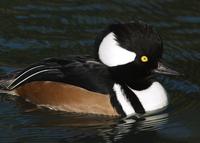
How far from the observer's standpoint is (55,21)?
45.6 ft

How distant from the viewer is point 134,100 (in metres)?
11.3

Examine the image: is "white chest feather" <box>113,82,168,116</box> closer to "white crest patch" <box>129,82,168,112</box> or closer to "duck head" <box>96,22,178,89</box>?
"white crest patch" <box>129,82,168,112</box>

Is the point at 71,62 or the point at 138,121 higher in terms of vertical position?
the point at 71,62

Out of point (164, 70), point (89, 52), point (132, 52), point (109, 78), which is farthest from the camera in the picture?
point (89, 52)

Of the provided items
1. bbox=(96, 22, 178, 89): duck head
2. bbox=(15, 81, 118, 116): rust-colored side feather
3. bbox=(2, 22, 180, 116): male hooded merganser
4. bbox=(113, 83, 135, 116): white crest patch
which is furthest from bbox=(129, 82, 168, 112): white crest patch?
bbox=(15, 81, 118, 116): rust-colored side feather

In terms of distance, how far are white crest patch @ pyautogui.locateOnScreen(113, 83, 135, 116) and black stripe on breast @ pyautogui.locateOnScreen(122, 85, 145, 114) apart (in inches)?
2.3

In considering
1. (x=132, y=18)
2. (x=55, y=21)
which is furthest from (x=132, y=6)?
(x=55, y=21)

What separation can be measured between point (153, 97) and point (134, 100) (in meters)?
0.32

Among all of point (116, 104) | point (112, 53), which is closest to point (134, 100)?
point (116, 104)

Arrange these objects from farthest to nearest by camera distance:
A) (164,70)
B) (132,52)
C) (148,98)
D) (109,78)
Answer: (148,98)
(164,70)
(109,78)
(132,52)

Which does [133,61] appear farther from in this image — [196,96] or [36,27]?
[36,27]

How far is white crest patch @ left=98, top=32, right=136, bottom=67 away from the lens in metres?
11.0

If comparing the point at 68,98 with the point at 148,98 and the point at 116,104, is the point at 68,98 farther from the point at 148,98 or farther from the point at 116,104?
the point at 148,98

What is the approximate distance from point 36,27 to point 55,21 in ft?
1.42
